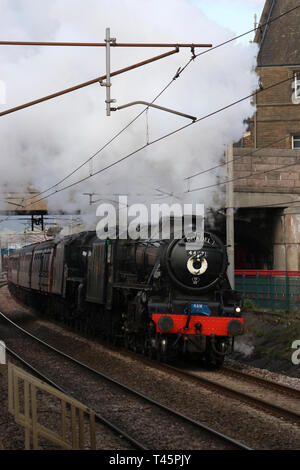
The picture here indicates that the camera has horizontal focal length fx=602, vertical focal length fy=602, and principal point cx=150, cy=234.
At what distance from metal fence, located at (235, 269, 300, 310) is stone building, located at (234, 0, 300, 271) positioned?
2.78m

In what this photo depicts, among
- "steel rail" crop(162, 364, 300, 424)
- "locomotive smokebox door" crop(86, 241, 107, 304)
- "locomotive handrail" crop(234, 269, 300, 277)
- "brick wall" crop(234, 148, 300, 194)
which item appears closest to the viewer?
"steel rail" crop(162, 364, 300, 424)

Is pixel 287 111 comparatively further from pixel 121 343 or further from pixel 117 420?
pixel 117 420

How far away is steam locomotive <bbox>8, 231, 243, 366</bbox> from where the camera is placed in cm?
1218

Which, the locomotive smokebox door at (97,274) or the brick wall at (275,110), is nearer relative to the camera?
the locomotive smokebox door at (97,274)

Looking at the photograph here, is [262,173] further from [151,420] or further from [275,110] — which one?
[151,420]

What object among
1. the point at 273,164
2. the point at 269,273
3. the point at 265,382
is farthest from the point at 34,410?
the point at 273,164

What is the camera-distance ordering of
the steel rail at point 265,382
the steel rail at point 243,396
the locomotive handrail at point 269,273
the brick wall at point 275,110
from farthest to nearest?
1. the brick wall at point 275,110
2. the locomotive handrail at point 269,273
3. the steel rail at point 265,382
4. the steel rail at point 243,396

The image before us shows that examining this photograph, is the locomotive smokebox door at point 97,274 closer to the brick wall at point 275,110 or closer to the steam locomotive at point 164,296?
the steam locomotive at point 164,296

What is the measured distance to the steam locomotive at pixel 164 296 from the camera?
1218 cm

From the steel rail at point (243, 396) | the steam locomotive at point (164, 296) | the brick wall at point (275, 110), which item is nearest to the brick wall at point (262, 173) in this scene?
the brick wall at point (275, 110)

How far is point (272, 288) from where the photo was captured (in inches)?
792

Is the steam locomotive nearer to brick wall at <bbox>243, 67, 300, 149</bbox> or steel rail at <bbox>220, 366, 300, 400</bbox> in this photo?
steel rail at <bbox>220, 366, 300, 400</bbox>

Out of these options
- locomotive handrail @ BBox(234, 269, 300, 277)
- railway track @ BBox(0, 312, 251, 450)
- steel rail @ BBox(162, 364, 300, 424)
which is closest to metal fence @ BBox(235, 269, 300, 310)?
locomotive handrail @ BBox(234, 269, 300, 277)
